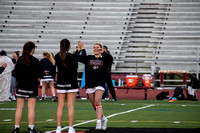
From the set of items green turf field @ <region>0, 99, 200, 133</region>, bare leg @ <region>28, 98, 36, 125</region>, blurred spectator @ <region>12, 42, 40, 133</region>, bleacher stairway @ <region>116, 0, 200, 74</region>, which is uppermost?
bleacher stairway @ <region>116, 0, 200, 74</region>

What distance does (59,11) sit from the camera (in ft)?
97.3

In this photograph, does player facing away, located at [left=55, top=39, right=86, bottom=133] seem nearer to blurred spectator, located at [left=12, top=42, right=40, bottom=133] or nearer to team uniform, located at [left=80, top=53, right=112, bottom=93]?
blurred spectator, located at [left=12, top=42, right=40, bottom=133]

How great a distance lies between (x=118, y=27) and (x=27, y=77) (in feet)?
64.7

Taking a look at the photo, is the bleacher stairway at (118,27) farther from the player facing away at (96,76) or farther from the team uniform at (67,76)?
the team uniform at (67,76)

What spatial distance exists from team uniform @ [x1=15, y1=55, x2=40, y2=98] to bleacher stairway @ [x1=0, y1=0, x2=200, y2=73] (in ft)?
53.2

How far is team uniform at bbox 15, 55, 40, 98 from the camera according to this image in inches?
321

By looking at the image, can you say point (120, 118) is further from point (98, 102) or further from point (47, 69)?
point (47, 69)

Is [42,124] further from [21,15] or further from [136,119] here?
[21,15]

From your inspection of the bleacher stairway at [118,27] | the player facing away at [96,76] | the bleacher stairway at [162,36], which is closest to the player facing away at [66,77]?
the player facing away at [96,76]

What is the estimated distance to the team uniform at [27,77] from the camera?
26.8 feet

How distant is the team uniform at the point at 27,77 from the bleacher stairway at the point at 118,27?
1622 cm

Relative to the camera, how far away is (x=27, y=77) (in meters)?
8.20

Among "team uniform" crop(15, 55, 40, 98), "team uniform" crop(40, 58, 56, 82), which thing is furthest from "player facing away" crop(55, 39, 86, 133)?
"team uniform" crop(40, 58, 56, 82)

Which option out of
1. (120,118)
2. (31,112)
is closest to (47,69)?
(120,118)
